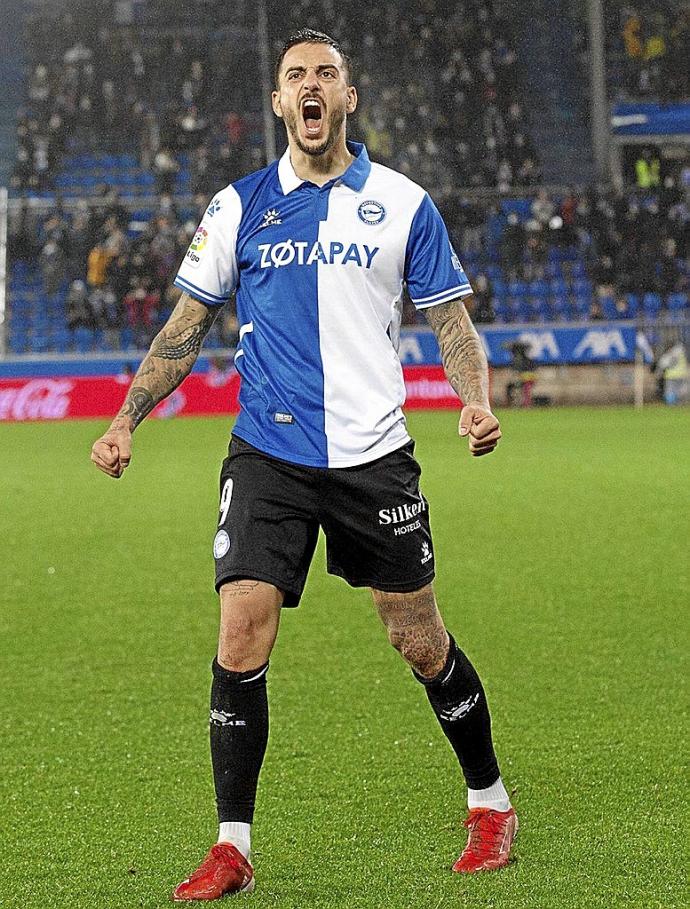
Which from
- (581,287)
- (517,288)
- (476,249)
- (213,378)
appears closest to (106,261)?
(213,378)

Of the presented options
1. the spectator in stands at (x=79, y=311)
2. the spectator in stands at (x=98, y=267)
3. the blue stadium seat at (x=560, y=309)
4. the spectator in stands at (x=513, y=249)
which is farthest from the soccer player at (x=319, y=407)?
the spectator in stands at (x=513, y=249)

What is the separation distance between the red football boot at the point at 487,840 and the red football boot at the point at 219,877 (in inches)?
21.3

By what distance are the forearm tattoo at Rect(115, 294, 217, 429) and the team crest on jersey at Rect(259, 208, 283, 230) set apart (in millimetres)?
300

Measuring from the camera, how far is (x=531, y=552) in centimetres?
939

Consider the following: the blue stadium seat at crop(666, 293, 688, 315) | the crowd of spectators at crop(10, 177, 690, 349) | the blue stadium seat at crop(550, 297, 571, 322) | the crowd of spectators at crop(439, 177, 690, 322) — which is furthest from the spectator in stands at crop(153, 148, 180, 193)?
the blue stadium seat at crop(666, 293, 688, 315)

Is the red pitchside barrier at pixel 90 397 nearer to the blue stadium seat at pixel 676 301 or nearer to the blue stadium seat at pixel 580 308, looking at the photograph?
the blue stadium seat at pixel 580 308

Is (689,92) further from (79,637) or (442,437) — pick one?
(79,637)

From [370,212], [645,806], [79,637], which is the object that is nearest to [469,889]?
[645,806]

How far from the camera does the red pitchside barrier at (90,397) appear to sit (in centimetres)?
2459

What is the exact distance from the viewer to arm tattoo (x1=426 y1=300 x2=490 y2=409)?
3.64 m

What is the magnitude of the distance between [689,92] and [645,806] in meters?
32.2

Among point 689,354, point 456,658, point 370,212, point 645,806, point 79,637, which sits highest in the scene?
point 370,212

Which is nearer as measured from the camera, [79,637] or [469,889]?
[469,889]

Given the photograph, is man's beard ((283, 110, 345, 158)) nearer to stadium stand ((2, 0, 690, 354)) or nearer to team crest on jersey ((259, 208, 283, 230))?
team crest on jersey ((259, 208, 283, 230))
